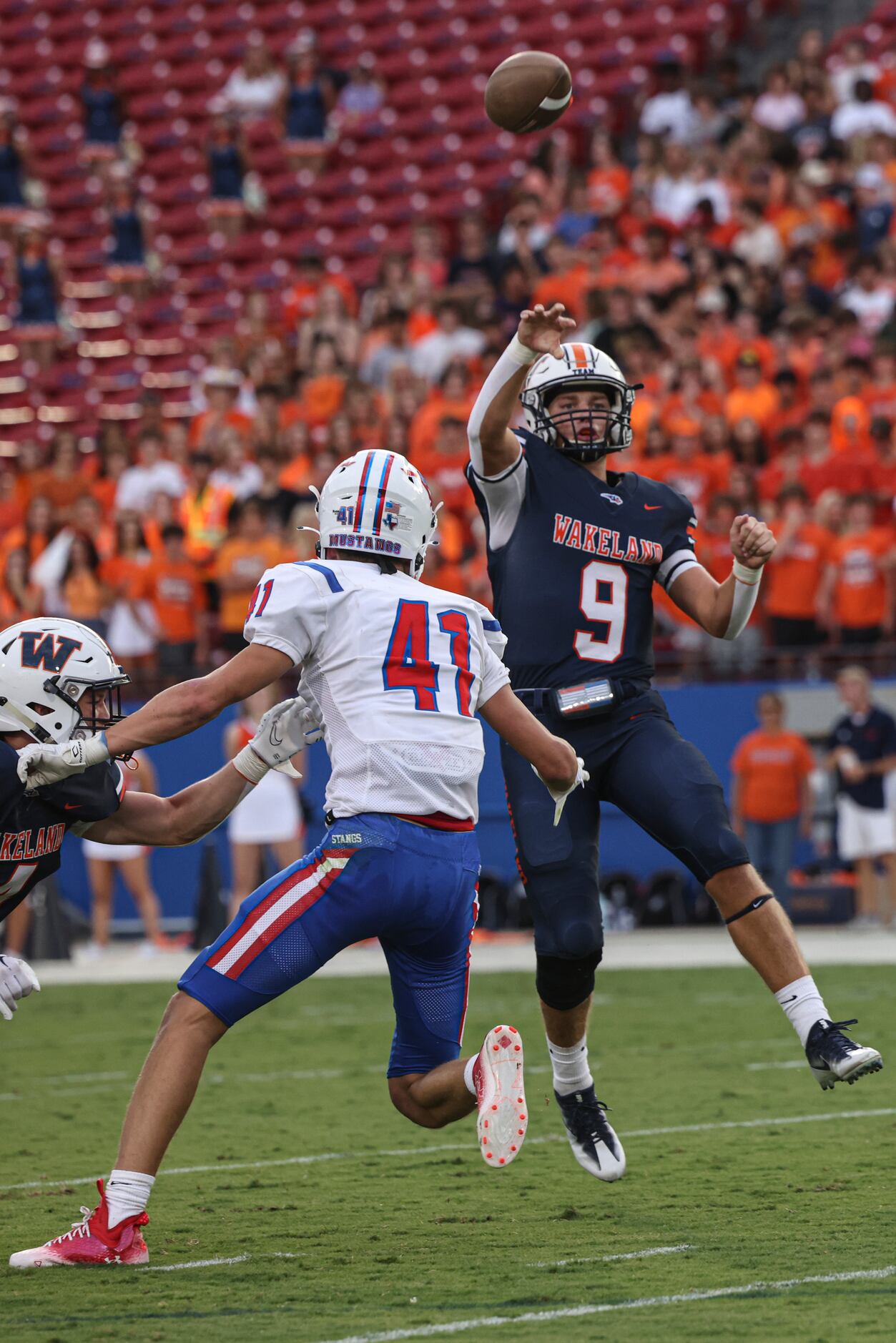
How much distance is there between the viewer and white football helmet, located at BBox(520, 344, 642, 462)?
5.66 meters

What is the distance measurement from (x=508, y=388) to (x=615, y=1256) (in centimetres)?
220

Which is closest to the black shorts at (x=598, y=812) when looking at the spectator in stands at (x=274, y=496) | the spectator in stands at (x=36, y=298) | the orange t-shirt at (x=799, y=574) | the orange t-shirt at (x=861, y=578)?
the orange t-shirt at (x=861, y=578)

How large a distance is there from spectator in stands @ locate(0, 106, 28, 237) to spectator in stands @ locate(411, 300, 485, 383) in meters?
6.30

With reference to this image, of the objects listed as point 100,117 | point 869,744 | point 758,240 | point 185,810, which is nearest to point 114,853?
point 869,744

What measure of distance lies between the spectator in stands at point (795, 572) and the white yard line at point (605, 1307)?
8.23m

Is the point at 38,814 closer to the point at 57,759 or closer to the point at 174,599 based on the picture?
the point at 57,759

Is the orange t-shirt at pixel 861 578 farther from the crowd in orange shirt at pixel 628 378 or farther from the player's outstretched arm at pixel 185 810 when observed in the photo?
the player's outstretched arm at pixel 185 810

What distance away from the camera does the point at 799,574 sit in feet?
40.8

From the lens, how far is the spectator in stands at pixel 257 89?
20312 mm

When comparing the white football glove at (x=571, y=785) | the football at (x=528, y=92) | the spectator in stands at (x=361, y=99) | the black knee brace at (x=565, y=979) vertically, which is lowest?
the black knee brace at (x=565, y=979)

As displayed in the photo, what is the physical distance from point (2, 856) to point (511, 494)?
69.9 inches

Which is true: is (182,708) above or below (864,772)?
above

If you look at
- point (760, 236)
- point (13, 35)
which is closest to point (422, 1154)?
point (760, 236)

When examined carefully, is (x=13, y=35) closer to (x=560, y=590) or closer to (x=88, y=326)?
(x=88, y=326)
